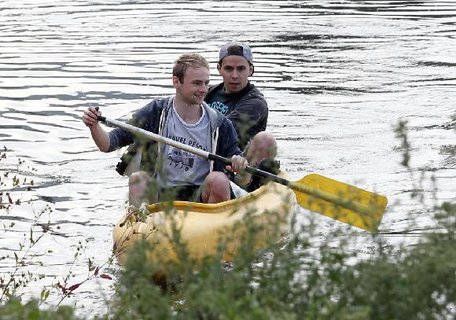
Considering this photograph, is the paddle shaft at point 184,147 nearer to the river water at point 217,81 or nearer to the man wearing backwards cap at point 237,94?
the river water at point 217,81

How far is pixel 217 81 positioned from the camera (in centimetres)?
1623

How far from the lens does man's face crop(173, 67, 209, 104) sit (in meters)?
8.84

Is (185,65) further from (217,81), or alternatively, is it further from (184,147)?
(217,81)

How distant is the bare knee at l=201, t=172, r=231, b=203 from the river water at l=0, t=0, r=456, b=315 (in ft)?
2.39

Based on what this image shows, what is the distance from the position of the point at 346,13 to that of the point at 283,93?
912 centimetres

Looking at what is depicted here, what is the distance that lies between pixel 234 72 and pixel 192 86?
4.18ft

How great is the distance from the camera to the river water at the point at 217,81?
374 inches

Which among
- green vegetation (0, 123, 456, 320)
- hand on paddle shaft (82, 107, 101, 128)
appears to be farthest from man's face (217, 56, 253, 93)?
green vegetation (0, 123, 456, 320)

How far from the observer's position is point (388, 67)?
17.5 metres

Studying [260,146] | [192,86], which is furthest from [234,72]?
[192,86]

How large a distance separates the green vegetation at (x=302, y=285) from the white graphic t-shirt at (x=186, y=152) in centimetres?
437

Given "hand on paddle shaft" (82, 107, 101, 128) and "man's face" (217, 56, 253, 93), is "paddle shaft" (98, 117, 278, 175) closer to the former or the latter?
"hand on paddle shaft" (82, 107, 101, 128)

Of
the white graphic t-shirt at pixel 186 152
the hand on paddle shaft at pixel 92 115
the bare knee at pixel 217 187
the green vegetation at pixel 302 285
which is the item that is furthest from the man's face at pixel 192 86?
the green vegetation at pixel 302 285

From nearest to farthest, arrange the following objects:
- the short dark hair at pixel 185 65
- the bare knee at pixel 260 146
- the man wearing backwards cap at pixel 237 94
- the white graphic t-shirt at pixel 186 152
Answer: the white graphic t-shirt at pixel 186 152
the short dark hair at pixel 185 65
the bare knee at pixel 260 146
the man wearing backwards cap at pixel 237 94
